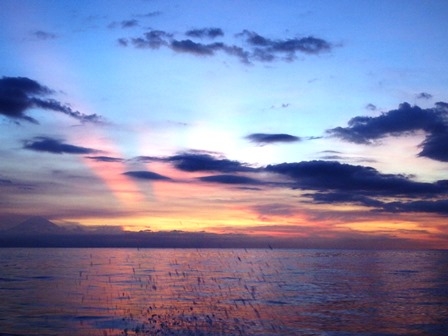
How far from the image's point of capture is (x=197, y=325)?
1216 inches

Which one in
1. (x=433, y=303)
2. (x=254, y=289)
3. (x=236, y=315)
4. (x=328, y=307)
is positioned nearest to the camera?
(x=236, y=315)

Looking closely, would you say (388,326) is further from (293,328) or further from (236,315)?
(236,315)

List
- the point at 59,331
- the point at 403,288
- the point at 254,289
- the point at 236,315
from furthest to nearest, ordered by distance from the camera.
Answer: the point at 403,288, the point at 254,289, the point at 236,315, the point at 59,331

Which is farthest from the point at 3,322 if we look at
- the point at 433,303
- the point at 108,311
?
the point at 433,303

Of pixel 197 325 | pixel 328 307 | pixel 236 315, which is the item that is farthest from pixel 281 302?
pixel 197 325

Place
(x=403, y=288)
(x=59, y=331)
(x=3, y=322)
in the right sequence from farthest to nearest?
(x=403, y=288) < (x=3, y=322) < (x=59, y=331)

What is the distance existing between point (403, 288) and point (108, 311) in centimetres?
3920

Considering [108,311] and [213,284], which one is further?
[213,284]

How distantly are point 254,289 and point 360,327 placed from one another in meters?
22.9

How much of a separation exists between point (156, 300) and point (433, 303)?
26625 millimetres

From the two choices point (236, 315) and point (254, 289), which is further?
point (254, 289)

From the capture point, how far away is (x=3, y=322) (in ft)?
106

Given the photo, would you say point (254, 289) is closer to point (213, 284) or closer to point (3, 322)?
point (213, 284)

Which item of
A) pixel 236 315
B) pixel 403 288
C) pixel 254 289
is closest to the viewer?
pixel 236 315
